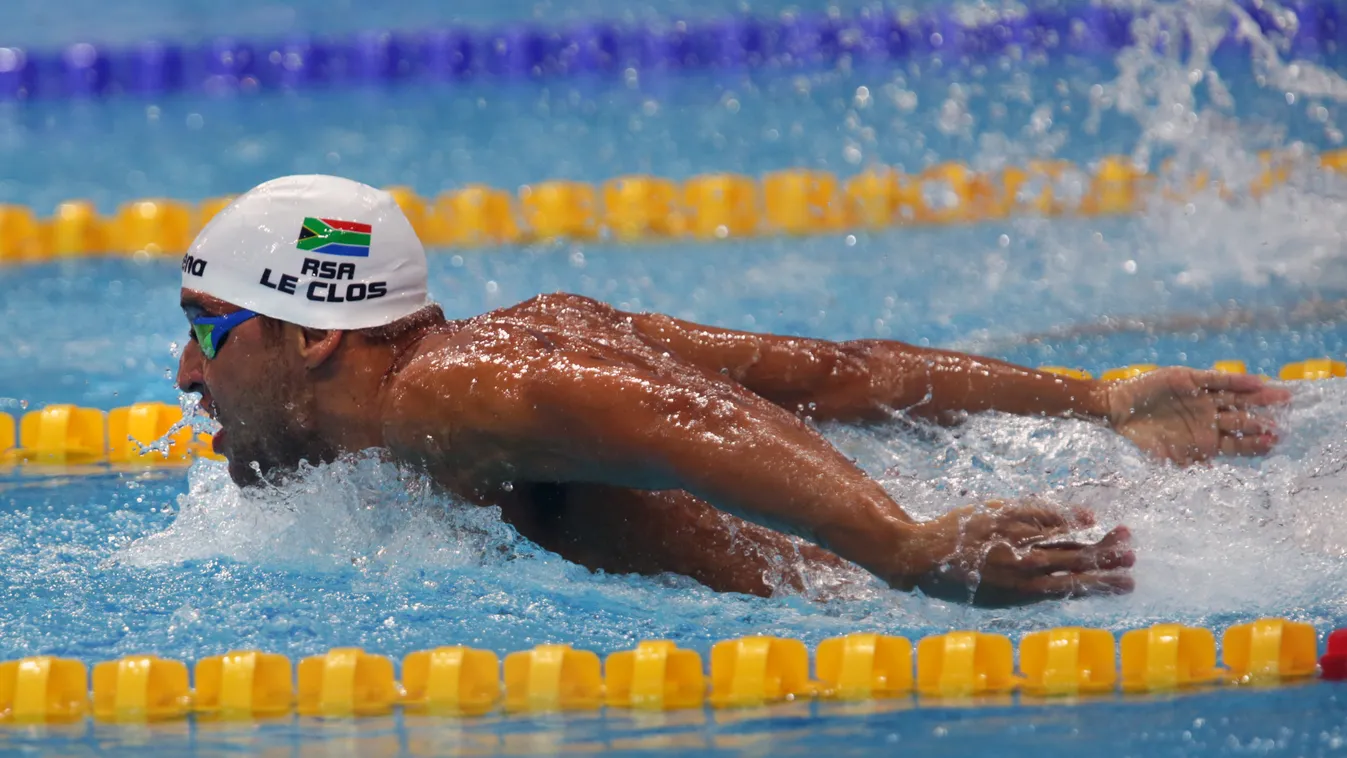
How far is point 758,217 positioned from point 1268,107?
8.37 ft

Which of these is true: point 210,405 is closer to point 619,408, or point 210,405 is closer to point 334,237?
point 334,237

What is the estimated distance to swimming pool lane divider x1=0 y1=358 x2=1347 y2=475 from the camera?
393 cm

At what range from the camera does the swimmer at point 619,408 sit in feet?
7.30

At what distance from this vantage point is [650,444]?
2.26m

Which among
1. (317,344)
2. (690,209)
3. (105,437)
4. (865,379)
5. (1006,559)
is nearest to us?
(1006,559)

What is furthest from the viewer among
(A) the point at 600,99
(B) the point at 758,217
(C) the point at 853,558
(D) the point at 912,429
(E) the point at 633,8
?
(E) the point at 633,8

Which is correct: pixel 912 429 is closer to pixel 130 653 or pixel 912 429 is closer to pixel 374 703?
pixel 374 703

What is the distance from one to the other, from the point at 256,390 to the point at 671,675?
76 cm

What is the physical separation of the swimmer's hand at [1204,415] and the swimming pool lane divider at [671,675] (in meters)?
0.51

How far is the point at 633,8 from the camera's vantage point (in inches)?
371

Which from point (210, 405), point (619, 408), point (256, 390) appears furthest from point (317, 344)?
point (619, 408)

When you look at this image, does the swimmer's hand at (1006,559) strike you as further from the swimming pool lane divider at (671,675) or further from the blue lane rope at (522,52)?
the blue lane rope at (522,52)

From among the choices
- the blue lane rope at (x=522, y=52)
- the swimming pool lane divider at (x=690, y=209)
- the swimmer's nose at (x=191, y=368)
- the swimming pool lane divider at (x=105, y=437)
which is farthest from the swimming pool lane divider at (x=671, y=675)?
the blue lane rope at (x=522, y=52)

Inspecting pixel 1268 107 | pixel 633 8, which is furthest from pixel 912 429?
pixel 633 8
